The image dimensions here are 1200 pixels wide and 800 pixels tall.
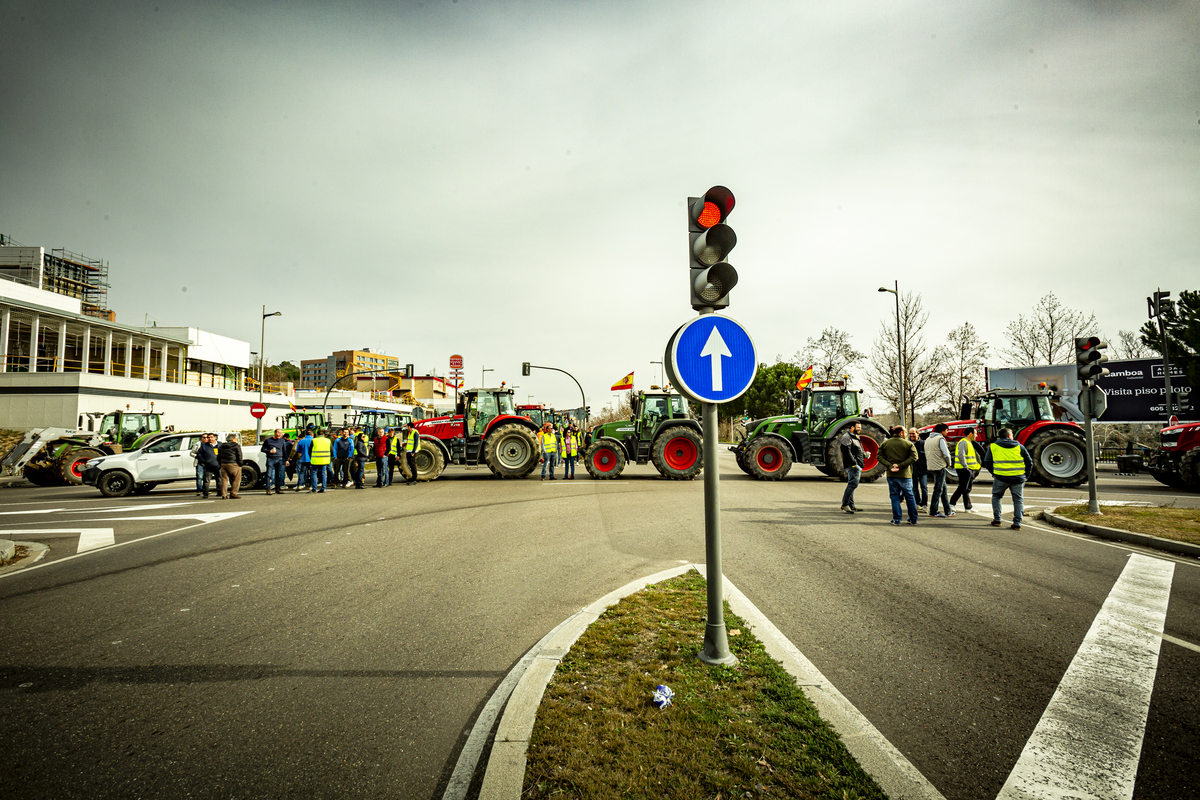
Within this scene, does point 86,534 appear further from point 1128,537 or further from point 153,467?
point 1128,537

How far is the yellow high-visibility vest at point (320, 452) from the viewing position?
15.9 meters

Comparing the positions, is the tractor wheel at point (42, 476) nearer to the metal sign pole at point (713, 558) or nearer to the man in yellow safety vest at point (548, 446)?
the man in yellow safety vest at point (548, 446)

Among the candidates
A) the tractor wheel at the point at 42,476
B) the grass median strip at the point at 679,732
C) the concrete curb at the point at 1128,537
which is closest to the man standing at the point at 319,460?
the tractor wheel at the point at 42,476

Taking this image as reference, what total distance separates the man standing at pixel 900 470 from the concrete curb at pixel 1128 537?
91.8 inches

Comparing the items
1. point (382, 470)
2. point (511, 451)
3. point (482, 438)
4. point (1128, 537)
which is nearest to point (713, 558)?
point (1128, 537)

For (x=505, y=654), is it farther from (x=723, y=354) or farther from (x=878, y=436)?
(x=878, y=436)

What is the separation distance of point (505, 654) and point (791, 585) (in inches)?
124

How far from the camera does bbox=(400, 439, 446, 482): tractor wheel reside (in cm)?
1789

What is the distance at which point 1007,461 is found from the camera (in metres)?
9.48

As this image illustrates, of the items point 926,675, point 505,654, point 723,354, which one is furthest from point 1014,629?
point 505,654

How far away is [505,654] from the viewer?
160 inches

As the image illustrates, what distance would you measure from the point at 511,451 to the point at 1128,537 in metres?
14.2

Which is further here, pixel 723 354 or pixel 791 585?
pixel 791 585

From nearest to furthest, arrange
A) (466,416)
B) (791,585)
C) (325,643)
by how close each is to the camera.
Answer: (325,643), (791,585), (466,416)
